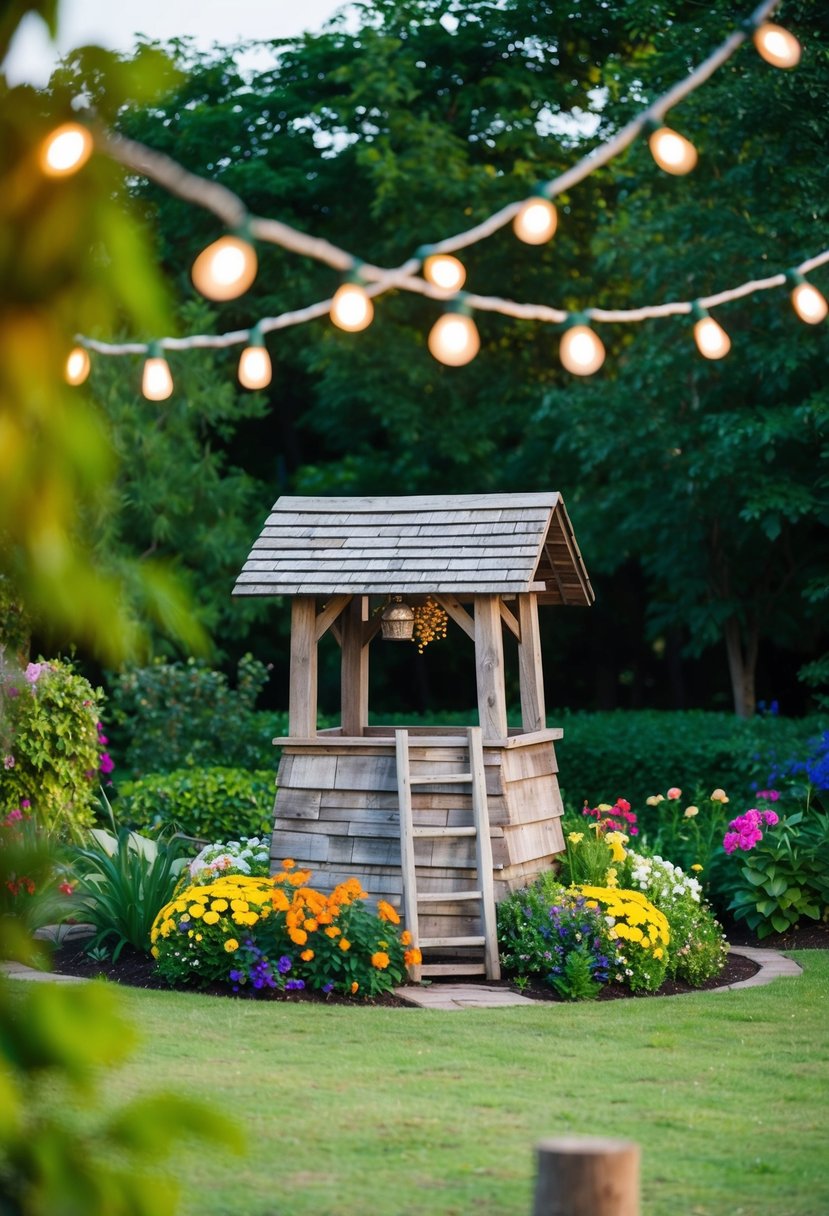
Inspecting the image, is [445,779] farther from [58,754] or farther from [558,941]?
[58,754]

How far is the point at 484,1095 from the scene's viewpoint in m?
5.07

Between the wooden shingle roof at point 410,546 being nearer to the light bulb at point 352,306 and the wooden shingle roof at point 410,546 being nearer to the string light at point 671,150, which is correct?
the string light at point 671,150

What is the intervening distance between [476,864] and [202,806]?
3.74 m

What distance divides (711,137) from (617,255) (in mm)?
1453

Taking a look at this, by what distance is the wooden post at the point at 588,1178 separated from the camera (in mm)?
2816

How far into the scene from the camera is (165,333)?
1.09 m

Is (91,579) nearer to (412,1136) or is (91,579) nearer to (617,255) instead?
(412,1136)

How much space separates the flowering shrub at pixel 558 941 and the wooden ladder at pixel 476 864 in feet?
0.41

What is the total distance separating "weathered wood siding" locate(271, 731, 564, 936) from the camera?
7766mm

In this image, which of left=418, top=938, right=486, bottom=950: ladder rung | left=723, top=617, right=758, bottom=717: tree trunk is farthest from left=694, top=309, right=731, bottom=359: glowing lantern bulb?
left=723, top=617, right=758, bottom=717: tree trunk

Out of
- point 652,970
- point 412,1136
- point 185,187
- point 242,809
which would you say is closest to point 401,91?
point 242,809

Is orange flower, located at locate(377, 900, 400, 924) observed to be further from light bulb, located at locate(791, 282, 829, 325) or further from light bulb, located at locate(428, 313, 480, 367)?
light bulb, located at locate(428, 313, 480, 367)

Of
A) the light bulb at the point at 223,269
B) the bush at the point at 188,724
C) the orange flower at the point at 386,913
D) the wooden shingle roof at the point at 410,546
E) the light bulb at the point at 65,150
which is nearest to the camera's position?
the light bulb at the point at 65,150

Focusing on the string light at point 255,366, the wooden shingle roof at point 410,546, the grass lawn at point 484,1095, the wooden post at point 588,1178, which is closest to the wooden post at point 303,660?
the wooden shingle roof at point 410,546
